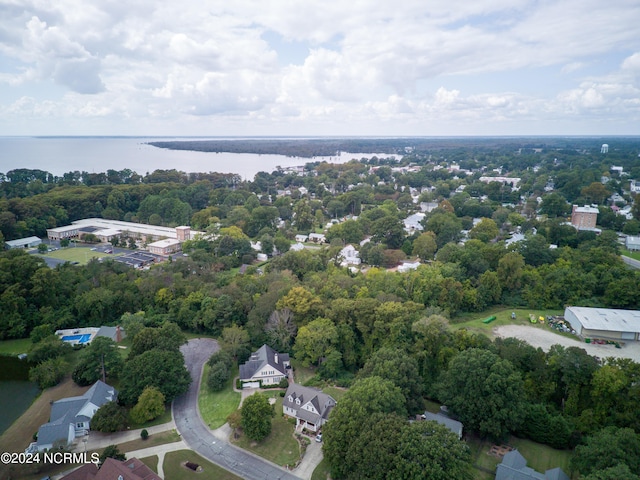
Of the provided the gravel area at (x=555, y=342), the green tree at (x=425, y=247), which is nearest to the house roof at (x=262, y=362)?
the gravel area at (x=555, y=342)

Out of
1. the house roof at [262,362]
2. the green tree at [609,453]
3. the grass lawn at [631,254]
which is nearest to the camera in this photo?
the green tree at [609,453]

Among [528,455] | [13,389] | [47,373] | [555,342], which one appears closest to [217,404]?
[47,373]

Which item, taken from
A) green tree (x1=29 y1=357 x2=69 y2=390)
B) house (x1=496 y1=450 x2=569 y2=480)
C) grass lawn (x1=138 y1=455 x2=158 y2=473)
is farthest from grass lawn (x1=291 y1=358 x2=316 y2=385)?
green tree (x1=29 y1=357 x2=69 y2=390)

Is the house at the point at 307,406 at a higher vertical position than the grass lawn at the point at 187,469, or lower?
higher

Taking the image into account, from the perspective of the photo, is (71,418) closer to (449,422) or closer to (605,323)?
(449,422)

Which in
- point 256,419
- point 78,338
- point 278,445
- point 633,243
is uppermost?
point 633,243

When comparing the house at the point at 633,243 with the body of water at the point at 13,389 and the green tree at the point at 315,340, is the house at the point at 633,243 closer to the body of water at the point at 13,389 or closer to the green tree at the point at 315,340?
the green tree at the point at 315,340
